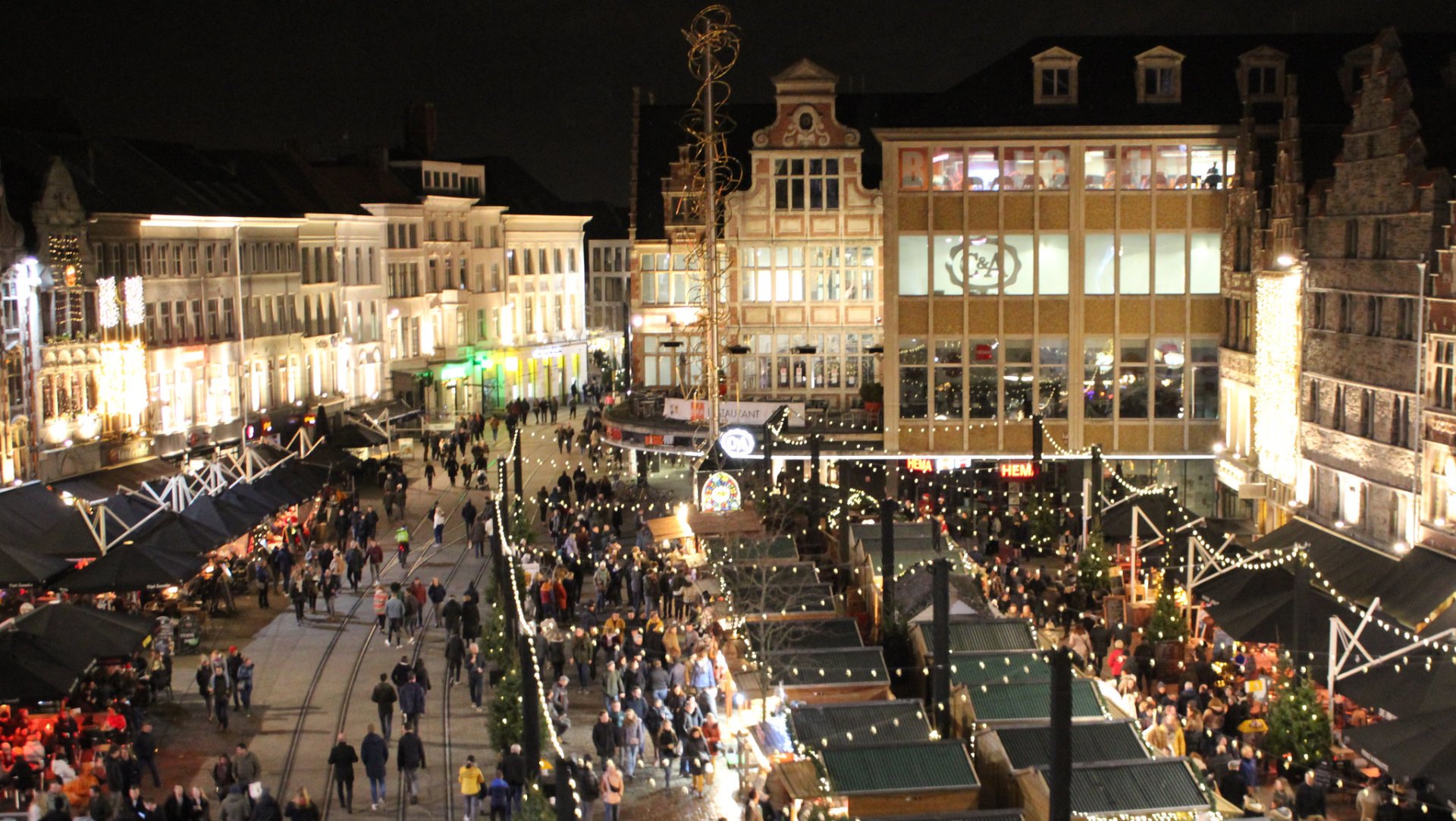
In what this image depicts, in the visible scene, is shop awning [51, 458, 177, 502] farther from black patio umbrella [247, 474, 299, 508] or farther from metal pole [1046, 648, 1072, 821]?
metal pole [1046, 648, 1072, 821]

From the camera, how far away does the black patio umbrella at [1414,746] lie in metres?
Answer: 23.1

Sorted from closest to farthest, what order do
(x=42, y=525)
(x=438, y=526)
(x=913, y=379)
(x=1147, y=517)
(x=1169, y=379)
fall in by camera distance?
(x=1147, y=517) → (x=42, y=525) → (x=438, y=526) → (x=1169, y=379) → (x=913, y=379)

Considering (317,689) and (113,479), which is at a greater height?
(113,479)

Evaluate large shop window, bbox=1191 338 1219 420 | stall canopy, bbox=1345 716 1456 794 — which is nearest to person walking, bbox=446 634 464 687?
stall canopy, bbox=1345 716 1456 794

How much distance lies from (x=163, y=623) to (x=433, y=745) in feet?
25.6

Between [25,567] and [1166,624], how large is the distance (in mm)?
20479

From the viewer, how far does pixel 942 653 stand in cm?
2652

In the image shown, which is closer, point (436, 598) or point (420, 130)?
point (436, 598)

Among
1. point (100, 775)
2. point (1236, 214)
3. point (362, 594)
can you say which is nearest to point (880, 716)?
point (100, 775)

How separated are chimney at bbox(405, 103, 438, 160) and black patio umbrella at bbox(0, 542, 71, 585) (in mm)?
50460

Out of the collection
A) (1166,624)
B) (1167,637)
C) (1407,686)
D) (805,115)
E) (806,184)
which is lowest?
(1167,637)

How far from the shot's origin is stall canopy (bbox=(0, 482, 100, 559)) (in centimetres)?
3812

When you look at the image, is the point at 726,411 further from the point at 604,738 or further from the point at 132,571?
the point at 604,738

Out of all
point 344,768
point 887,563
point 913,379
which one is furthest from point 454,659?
point 913,379
